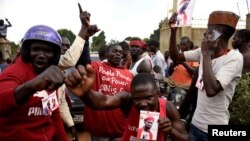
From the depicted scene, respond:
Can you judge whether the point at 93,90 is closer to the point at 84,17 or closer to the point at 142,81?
the point at 142,81

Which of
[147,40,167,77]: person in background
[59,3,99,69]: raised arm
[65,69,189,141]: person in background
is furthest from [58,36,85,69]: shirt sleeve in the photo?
[147,40,167,77]: person in background

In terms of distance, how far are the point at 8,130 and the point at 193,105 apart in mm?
2200

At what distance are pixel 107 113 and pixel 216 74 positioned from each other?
69.0 inches

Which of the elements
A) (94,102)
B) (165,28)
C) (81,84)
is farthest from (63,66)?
(165,28)

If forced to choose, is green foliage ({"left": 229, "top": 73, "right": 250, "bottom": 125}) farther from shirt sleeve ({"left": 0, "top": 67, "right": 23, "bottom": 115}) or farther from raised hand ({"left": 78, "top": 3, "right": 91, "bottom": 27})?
shirt sleeve ({"left": 0, "top": 67, "right": 23, "bottom": 115})

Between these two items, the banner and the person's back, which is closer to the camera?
the person's back

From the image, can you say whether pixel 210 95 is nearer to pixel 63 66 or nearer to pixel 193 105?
pixel 193 105

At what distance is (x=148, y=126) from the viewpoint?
3.18 m

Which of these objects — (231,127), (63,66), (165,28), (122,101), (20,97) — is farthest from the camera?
(165,28)

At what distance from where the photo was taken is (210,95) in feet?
12.1

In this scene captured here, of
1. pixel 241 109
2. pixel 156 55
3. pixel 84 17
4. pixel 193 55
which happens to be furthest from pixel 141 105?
pixel 156 55

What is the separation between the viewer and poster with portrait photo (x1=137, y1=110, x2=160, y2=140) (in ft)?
10.4

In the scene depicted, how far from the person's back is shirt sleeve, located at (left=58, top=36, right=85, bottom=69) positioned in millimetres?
869

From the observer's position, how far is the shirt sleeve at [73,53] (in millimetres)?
4043
